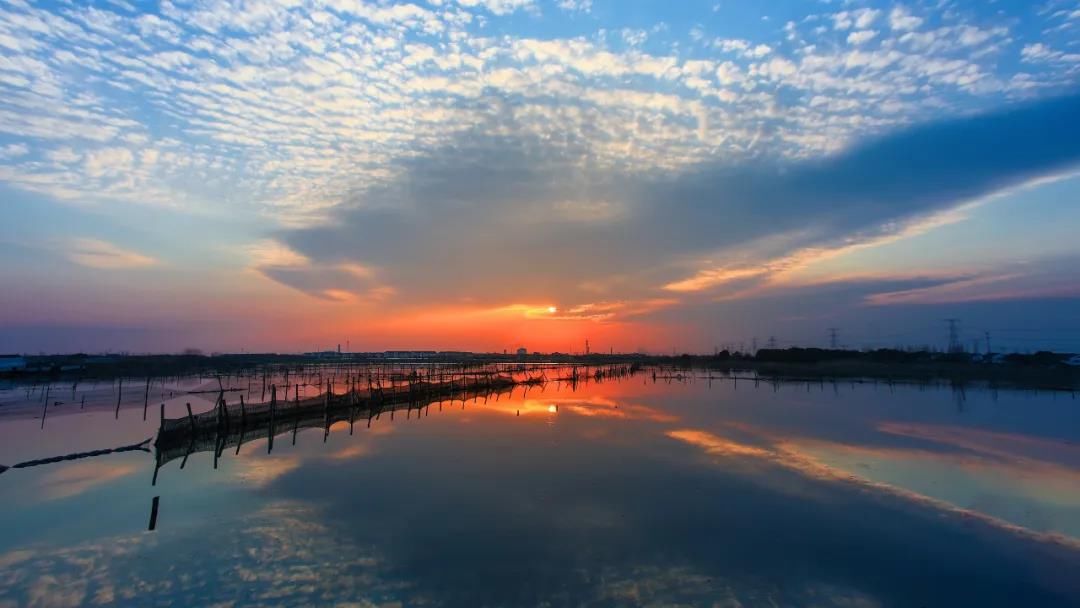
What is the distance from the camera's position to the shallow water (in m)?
7.64

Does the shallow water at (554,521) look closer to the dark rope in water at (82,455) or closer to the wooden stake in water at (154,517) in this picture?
the wooden stake in water at (154,517)

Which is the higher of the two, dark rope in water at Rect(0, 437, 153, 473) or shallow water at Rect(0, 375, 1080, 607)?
dark rope in water at Rect(0, 437, 153, 473)

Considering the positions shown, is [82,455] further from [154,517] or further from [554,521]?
[554,521]

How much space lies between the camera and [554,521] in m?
10.4

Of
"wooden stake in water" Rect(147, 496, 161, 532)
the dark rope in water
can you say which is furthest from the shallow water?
the dark rope in water

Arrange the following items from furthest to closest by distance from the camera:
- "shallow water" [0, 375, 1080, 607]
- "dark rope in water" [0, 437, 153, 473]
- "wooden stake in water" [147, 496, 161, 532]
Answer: "dark rope in water" [0, 437, 153, 473] → "wooden stake in water" [147, 496, 161, 532] → "shallow water" [0, 375, 1080, 607]

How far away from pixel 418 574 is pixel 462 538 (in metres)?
1.51

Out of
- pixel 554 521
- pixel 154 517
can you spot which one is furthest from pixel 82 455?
pixel 554 521

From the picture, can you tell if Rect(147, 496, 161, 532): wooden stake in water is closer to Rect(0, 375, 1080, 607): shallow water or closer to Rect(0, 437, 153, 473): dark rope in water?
Rect(0, 375, 1080, 607): shallow water

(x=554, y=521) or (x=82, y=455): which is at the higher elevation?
(x=82, y=455)

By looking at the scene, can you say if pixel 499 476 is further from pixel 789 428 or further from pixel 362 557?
pixel 789 428

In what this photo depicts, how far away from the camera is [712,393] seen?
1641 inches

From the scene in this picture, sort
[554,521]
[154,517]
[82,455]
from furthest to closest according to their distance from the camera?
[82,455]
[554,521]
[154,517]

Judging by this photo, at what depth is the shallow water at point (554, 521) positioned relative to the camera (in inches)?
301
